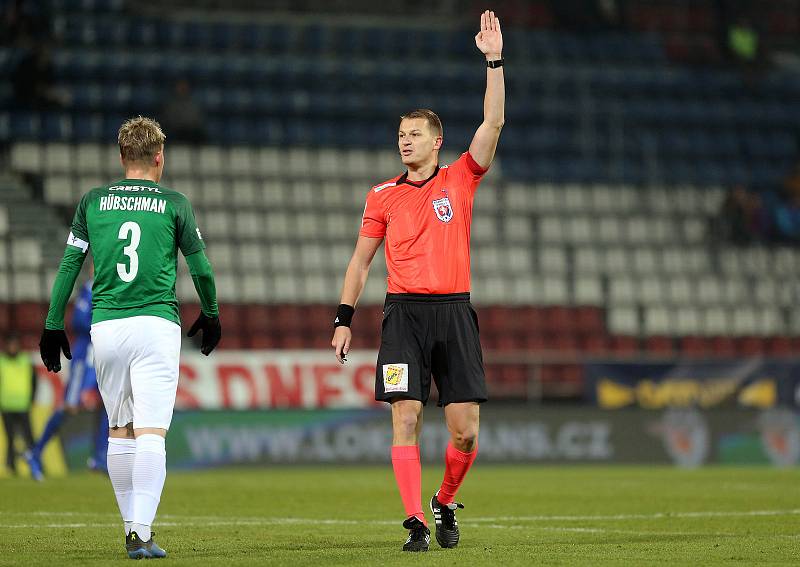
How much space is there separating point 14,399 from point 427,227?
411 inches

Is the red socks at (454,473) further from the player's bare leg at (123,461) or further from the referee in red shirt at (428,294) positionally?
the player's bare leg at (123,461)

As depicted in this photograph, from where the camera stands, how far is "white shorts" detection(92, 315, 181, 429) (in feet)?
21.7

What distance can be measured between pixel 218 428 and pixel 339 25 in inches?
441

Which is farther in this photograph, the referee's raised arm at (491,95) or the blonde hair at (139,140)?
the referee's raised arm at (491,95)

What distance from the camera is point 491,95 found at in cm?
737

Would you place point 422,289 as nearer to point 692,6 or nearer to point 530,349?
point 530,349

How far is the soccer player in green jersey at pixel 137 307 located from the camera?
6.62 meters

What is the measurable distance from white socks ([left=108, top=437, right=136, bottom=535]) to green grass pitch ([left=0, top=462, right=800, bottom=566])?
293 millimetres

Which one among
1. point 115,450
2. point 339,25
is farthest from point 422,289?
point 339,25

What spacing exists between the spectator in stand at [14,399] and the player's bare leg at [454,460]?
1007 cm

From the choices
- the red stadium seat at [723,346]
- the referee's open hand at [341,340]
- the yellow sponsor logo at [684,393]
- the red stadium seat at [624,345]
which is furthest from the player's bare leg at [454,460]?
the red stadium seat at [723,346]

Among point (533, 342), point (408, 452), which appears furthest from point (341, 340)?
point (533, 342)

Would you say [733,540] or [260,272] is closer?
[733,540]

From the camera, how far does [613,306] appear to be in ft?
75.0
